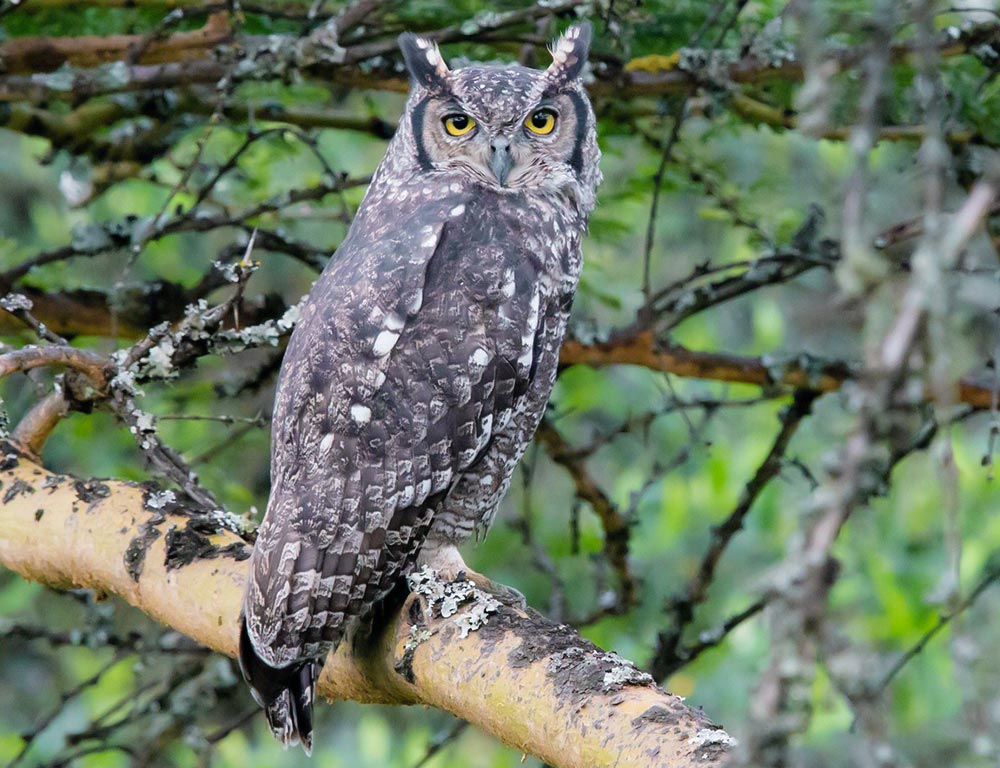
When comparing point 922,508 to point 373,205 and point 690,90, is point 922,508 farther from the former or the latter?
point 373,205

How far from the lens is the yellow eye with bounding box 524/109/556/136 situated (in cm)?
255

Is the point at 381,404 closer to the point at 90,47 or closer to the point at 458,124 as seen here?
the point at 458,124

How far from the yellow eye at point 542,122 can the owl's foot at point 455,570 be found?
0.90 metres

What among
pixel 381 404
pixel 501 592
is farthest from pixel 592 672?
pixel 381 404

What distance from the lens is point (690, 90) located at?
2777 mm

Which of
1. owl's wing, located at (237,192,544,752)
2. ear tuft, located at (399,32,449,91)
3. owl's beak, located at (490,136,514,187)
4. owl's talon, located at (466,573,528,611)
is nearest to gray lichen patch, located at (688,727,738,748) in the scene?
owl's talon, located at (466,573,528,611)

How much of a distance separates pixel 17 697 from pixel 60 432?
2.40 metres

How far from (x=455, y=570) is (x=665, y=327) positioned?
100 cm

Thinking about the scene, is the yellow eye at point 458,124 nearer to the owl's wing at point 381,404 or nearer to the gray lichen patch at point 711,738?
the owl's wing at point 381,404

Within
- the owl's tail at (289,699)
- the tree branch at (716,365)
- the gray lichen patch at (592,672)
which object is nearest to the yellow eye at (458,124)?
the tree branch at (716,365)

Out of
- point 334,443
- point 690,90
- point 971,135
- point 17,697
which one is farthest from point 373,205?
point 17,697

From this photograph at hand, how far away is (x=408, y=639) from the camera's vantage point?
196 cm

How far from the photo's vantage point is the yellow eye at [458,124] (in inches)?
98.7

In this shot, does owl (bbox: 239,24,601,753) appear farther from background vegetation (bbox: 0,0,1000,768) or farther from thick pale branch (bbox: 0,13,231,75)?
thick pale branch (bbox: 0,13,231,75)
